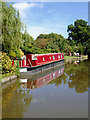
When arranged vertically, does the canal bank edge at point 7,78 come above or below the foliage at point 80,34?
below

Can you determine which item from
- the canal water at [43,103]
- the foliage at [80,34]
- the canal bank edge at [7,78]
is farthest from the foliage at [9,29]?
the foliage at [80,34]

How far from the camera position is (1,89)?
351 inches

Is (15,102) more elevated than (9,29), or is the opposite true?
(9,29)

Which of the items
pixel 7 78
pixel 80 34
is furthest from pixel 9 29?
pixel 80 34

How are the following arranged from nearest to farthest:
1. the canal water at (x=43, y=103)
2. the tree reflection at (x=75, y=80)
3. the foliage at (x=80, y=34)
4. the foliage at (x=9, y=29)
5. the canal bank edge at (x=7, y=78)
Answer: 1. the canal water at (x=43, y=103)
2. the tree reflection at (x=75, y=80)
3. the canal bank edge at (x=7, y=78)
4. the foliage at (x=9, y=29)
5. the foliage at (x=80, y=34)

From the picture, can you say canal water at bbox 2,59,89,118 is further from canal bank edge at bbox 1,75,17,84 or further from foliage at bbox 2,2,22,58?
foliage at bbox 2,2,22,58

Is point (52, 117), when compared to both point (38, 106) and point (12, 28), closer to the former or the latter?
point (38, 106)

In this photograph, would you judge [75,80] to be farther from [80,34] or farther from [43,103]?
[80,34]

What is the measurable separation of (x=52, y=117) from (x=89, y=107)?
6.34 feet

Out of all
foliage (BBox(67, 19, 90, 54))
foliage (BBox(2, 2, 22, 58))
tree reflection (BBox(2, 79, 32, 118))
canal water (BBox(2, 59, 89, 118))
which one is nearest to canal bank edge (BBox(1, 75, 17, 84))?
canal water (BBox(2, 59, 89, 118))

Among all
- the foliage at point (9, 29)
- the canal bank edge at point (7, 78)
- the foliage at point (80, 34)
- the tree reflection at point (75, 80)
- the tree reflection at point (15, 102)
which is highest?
the foliage at point (80, 34)

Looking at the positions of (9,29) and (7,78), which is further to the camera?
(9,29)

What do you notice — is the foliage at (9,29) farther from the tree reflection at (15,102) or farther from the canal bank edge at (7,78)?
the tree reflection at (15,102)

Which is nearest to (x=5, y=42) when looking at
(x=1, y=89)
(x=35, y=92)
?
(x=1, y=89)
